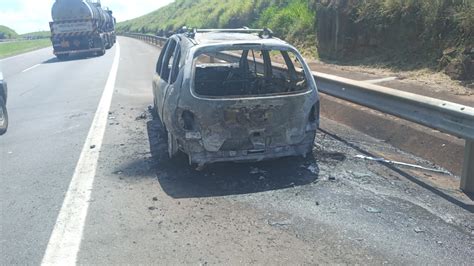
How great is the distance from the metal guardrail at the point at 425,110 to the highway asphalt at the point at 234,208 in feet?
1.55

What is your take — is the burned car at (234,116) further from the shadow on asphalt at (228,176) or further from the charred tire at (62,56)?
the charred tire at (62,56)

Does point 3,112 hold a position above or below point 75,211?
above

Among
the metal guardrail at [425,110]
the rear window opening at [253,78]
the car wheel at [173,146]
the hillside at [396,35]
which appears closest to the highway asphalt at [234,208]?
the car wheel at [173,146]

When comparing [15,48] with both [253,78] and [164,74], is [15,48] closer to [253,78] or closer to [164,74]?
[164,74]

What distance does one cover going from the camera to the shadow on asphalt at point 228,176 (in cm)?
496

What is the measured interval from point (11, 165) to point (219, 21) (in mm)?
25253

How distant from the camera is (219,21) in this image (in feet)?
98.6

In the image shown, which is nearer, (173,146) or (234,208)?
(234,208)

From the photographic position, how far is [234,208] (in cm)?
446

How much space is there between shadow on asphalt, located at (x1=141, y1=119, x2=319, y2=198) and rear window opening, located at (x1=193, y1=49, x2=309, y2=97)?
35.8 inches

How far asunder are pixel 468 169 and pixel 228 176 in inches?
101

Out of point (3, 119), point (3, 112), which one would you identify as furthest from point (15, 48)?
point (3, 119)

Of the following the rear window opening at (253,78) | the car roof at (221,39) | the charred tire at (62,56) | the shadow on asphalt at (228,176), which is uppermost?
the car roof at (221,39)

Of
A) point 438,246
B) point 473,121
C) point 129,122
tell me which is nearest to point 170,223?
point 438,246
